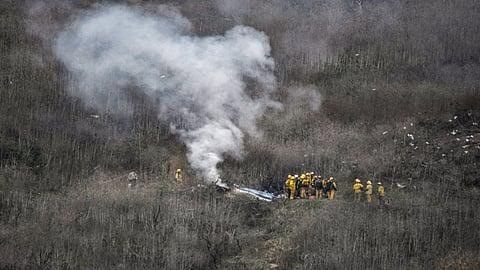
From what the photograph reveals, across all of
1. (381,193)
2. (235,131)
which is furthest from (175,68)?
(381,193)

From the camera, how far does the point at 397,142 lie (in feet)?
75.8

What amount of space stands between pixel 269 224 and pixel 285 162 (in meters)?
4.92

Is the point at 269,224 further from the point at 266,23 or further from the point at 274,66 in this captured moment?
the point at 266,23

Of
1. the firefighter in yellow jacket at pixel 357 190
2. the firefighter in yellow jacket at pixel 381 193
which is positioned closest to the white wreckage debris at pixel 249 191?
the firefighter in yellow jacket at pixel 357 190

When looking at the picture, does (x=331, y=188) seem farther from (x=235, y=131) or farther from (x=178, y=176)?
(x=235, y=131)

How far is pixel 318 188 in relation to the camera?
19.5m

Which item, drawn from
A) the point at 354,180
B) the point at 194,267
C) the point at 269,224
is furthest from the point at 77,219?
the point at 354,180

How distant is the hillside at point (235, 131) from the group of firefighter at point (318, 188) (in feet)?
1.56

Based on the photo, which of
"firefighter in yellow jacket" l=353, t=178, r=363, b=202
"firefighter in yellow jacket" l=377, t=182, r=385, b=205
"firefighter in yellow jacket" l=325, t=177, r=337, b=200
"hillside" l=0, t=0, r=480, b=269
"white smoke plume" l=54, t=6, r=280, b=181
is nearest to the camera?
"hillside" l=0, t=0, r=480, b=269

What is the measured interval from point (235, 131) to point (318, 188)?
443 cm

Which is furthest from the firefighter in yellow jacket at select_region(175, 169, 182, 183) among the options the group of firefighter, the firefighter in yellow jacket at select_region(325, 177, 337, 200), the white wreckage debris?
the firefighter in yellow jacket at select_region(325, 177, 337, 200)

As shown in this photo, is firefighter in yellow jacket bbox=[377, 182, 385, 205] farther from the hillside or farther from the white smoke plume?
the white smoke plume

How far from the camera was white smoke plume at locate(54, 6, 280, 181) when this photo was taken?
24188 millimetres

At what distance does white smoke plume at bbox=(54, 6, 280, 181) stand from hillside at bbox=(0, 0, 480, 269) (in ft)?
0.22
